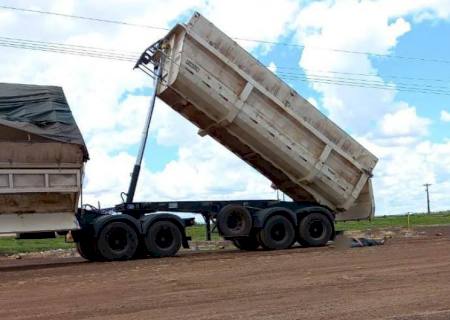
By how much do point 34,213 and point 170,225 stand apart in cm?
325

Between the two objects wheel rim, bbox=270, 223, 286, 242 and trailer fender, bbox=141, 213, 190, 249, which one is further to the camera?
wheel rim, bbox=270, 223, 286, 242

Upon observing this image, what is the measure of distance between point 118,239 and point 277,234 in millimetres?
4349

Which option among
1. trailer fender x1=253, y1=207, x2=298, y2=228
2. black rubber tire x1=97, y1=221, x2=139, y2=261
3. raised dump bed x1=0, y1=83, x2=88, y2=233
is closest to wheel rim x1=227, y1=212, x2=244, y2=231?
trailer fender x1=253, y1=207, x2=298, y2=228

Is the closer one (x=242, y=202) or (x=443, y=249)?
(x=443, y=249)

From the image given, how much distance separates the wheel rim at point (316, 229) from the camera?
17.2 meters

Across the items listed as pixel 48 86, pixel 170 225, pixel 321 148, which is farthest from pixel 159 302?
pixel 321 148

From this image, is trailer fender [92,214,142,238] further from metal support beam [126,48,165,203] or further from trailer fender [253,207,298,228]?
trailer fender [253,207,298,228]

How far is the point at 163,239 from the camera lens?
15.2 m

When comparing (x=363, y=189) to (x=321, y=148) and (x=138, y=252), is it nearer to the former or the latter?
(x=321, y=148)

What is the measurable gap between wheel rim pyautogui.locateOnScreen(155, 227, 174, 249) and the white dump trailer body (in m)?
2.92

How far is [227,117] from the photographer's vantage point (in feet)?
51.0

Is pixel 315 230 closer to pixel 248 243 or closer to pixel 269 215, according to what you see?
pixel 269 215

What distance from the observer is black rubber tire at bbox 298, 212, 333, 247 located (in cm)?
1702

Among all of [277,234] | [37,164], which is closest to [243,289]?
[37,164]
